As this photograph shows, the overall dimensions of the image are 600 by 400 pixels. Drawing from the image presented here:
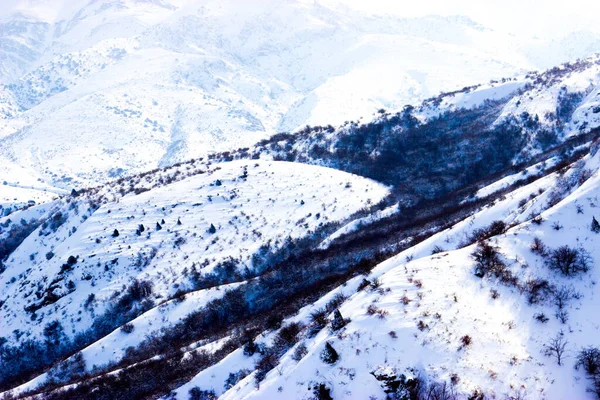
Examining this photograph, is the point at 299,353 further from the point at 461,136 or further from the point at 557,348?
the point at 461,136

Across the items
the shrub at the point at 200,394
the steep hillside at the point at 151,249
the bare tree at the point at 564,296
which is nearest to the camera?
the bare tree at the point at 564,296

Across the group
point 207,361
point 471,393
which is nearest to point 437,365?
point 471,393

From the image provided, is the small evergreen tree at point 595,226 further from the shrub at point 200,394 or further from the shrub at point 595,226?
the shrub at point 200,394

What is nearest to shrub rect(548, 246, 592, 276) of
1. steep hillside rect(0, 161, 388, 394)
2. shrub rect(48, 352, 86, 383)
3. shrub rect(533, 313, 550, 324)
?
shrub rect(533, 313, 550, 324)

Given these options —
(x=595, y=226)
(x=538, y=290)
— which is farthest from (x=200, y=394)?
(x=595, y=226)

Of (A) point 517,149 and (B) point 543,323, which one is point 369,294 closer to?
(B) point 543,323

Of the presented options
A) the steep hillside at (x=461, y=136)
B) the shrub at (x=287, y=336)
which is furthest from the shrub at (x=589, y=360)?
the steep hillside at (x=461, y=136)
